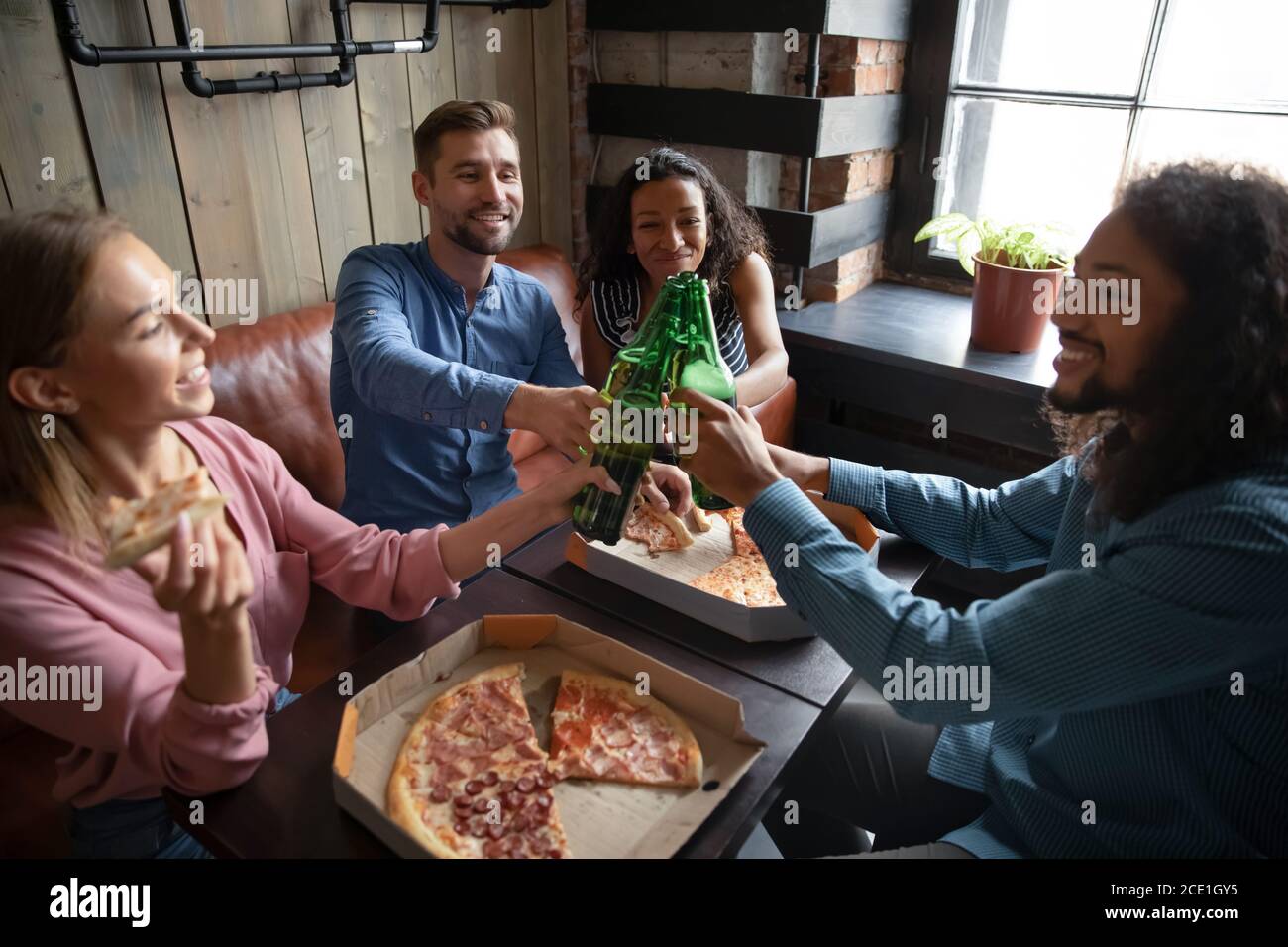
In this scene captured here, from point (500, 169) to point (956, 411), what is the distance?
1.47 meters

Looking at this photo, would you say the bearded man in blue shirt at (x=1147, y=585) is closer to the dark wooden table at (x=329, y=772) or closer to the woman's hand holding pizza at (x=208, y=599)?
the dark wooden table at (x=329, y=772)

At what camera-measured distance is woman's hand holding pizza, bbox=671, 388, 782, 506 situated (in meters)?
1.13

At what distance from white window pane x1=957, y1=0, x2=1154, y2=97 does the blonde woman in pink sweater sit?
2.63 m

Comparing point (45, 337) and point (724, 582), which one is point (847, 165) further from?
point (45, 337)

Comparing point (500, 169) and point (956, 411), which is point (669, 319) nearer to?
point (500, 169)

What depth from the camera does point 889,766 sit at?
1379 mm

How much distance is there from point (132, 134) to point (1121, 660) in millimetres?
2099

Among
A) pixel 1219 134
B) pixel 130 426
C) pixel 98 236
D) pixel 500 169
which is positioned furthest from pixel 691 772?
pixel 1219 134

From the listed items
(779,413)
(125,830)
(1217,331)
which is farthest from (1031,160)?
(125,830)

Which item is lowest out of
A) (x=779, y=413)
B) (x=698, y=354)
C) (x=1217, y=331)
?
(x=779, y=413)

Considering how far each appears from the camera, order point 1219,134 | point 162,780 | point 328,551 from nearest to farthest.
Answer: point 162,780
point 328,551
point 1219,134

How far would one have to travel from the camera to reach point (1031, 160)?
278 cm
